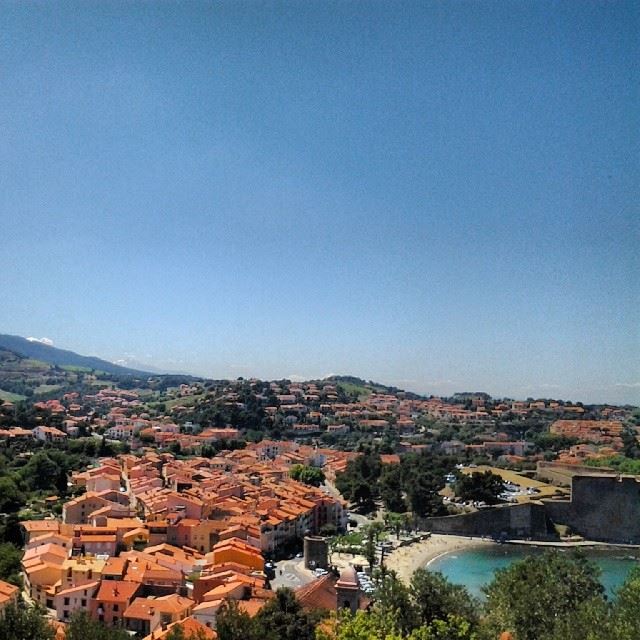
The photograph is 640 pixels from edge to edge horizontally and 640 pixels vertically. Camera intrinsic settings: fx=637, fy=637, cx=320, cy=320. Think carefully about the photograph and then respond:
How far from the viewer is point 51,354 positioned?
5276 inches

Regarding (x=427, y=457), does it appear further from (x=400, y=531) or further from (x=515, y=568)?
(x=515, y=568)

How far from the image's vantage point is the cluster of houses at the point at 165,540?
11500mm

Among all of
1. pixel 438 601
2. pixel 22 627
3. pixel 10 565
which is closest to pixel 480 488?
pixel 438 601

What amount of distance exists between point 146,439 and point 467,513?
55.6ft

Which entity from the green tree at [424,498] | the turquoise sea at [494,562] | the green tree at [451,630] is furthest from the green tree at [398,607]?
the green tree at [424,498]

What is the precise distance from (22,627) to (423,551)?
13081 millimetres

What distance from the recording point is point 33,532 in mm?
14875

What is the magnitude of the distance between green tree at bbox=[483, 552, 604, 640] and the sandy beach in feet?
16.4

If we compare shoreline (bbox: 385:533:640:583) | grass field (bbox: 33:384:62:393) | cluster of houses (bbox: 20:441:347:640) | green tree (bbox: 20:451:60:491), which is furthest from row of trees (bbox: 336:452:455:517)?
grass field (bbox: 33:384:62:393)

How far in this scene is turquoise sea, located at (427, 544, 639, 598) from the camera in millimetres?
17031

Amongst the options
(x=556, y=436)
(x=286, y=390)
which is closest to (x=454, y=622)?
(x=556, y=436)

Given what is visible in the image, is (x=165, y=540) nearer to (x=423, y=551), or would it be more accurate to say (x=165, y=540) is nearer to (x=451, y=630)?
(x=423, y=551)

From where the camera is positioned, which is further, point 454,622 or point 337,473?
point 337,473

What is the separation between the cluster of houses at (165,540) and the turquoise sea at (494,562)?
12.4 feet
